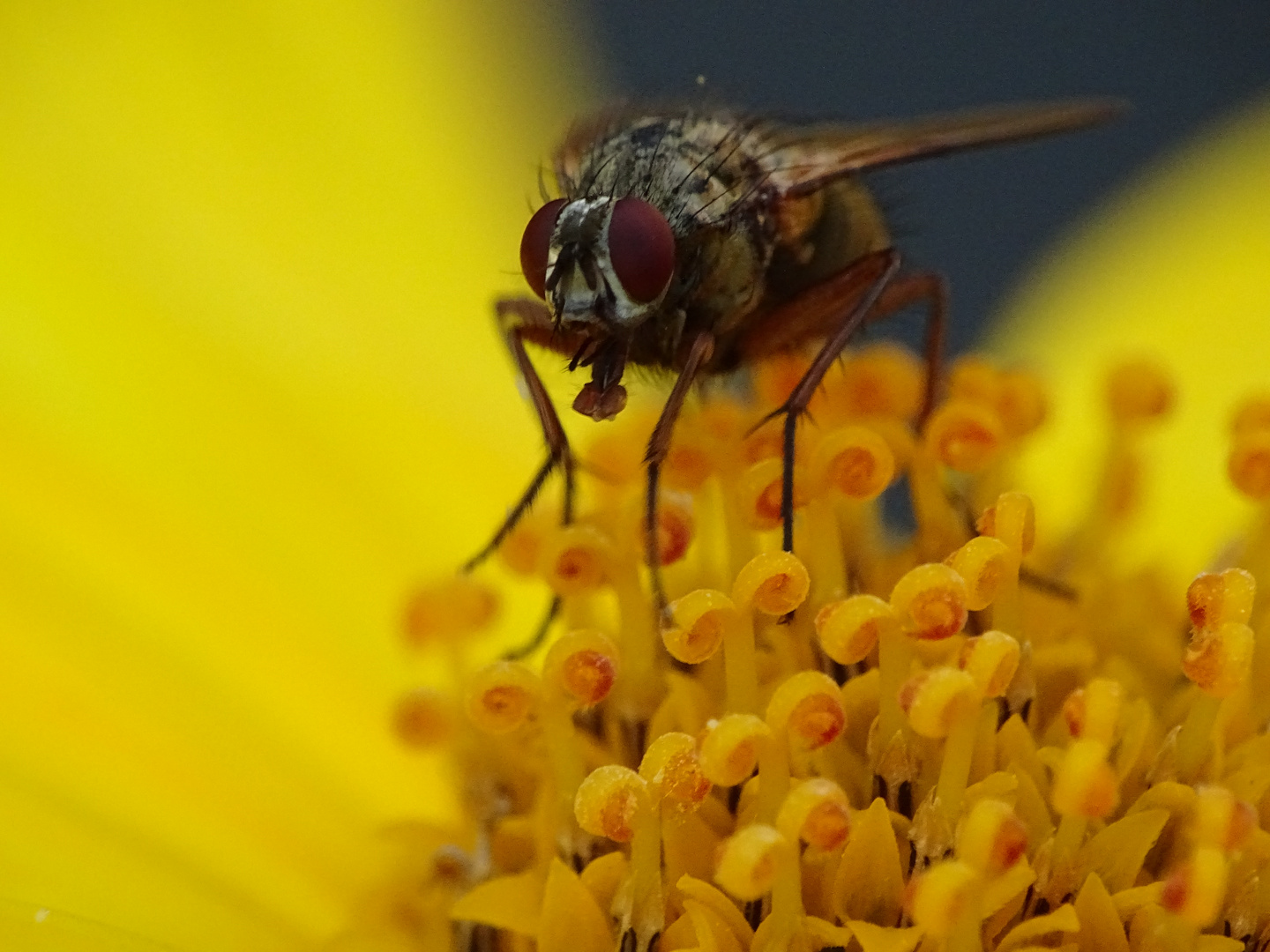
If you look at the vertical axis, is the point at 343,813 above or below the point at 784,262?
below

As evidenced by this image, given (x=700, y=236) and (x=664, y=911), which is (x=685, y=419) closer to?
(x=700, y=236)

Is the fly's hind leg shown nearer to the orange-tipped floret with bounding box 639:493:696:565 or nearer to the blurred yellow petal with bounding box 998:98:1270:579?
the orange-tipped floret with bounding box 639:493:696:565

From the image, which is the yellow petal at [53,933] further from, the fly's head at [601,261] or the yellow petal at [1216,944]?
the yellow petal at [1216,944]

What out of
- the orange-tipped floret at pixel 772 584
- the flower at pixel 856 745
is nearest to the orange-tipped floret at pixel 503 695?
the flower at pixel 856 745

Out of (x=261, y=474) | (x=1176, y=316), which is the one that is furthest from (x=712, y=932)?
(x=1176, y=316)

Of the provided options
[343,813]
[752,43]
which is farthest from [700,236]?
[752,43]

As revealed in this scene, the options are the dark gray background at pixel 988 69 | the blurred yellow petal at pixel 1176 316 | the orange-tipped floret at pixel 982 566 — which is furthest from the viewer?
the dark gray background at pixel 988 69
